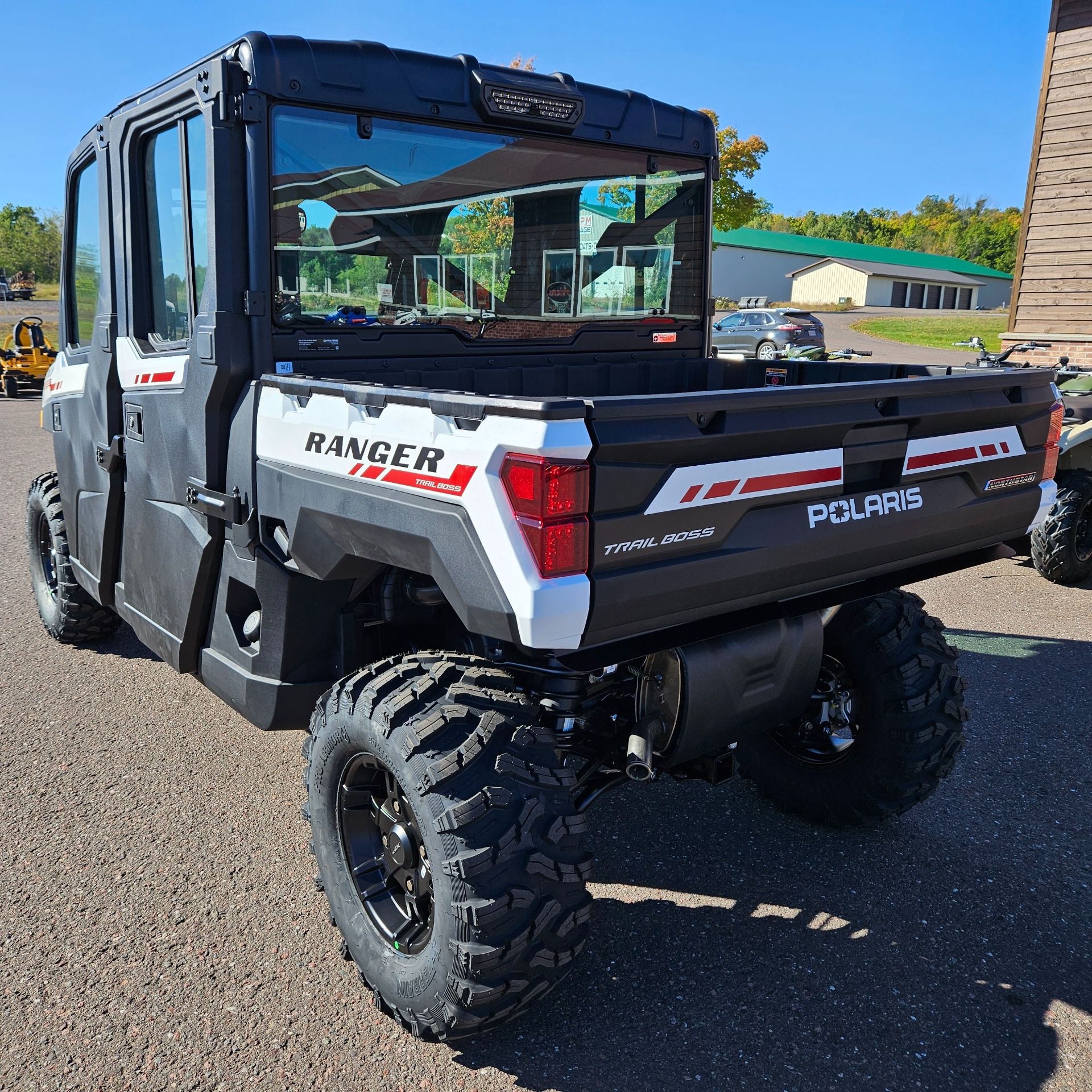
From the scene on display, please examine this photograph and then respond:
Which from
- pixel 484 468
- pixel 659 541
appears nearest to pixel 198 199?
pixel 484 468

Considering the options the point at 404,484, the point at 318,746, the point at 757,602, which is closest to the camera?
the point at 404,484

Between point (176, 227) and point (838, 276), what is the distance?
66182 millimetres

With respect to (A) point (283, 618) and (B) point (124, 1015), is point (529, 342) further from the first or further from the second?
(B) point (124, 1015)

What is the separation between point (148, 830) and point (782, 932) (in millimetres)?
2316

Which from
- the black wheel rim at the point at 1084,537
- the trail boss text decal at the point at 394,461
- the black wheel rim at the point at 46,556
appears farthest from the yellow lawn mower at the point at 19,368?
the trail boss text decal at the point at 394,461

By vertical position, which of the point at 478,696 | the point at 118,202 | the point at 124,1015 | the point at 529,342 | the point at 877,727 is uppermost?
the point at 118,202

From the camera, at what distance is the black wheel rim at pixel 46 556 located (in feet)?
18.0

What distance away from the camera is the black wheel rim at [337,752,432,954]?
2.70 meters

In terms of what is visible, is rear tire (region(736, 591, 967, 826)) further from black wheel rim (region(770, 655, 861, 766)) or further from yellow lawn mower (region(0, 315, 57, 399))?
yellow lawn mower (region(0, 315, 57, 399))

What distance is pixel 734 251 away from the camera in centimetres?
6650

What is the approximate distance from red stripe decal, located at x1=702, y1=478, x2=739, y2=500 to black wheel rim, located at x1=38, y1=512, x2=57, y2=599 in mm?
4403

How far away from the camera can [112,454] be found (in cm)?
393

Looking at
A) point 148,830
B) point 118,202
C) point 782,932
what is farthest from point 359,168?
point 782,932

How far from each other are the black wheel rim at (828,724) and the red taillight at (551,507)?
180 centimetres
